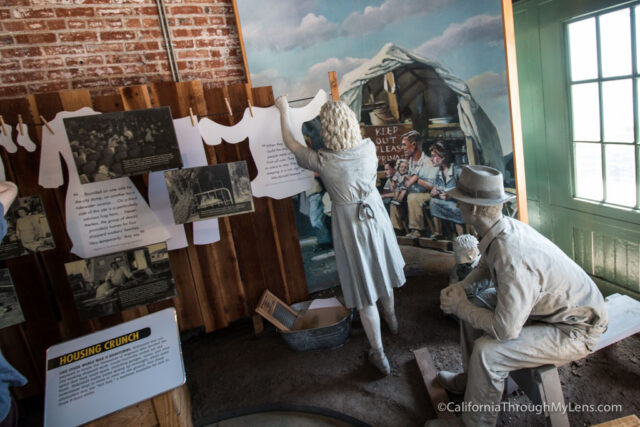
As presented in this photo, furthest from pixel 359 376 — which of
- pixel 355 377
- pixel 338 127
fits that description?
pixel 338 127

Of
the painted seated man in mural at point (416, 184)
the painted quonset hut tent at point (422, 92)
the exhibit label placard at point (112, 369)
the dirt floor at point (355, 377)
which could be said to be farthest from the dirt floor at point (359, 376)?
the painted quonset hut tent at point (422, 92)

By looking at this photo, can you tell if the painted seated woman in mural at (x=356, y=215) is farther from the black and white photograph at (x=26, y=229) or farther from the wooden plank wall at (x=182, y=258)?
the black and white photograph at (x=26, y=229)

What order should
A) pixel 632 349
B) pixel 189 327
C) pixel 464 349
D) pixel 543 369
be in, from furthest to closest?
1. pixel 189 327
2. pixel 632 349
3. pixel 464 349
4. pixel 543 369

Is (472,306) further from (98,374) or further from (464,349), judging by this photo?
(98,374)

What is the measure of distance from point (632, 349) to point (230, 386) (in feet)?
11.0

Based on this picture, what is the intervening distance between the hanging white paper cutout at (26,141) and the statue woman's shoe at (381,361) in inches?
124

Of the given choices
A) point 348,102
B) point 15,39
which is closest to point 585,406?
point 348,102

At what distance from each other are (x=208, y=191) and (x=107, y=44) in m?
1.78

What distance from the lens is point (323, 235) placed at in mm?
4438

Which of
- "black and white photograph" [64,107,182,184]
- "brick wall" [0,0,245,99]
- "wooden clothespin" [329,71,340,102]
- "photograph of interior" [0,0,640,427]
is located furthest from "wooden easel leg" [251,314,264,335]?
"brick wall" [0,0,245,99]

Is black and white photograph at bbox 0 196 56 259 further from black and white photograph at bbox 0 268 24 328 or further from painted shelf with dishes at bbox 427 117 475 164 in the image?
painted shelf with dishes at bbox 427 117 475 164

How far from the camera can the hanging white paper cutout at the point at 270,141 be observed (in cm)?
352

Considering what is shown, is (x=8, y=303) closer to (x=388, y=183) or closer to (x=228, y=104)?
(x=228, y=104)

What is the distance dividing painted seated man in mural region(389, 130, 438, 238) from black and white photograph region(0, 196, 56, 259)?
3.36 meters
